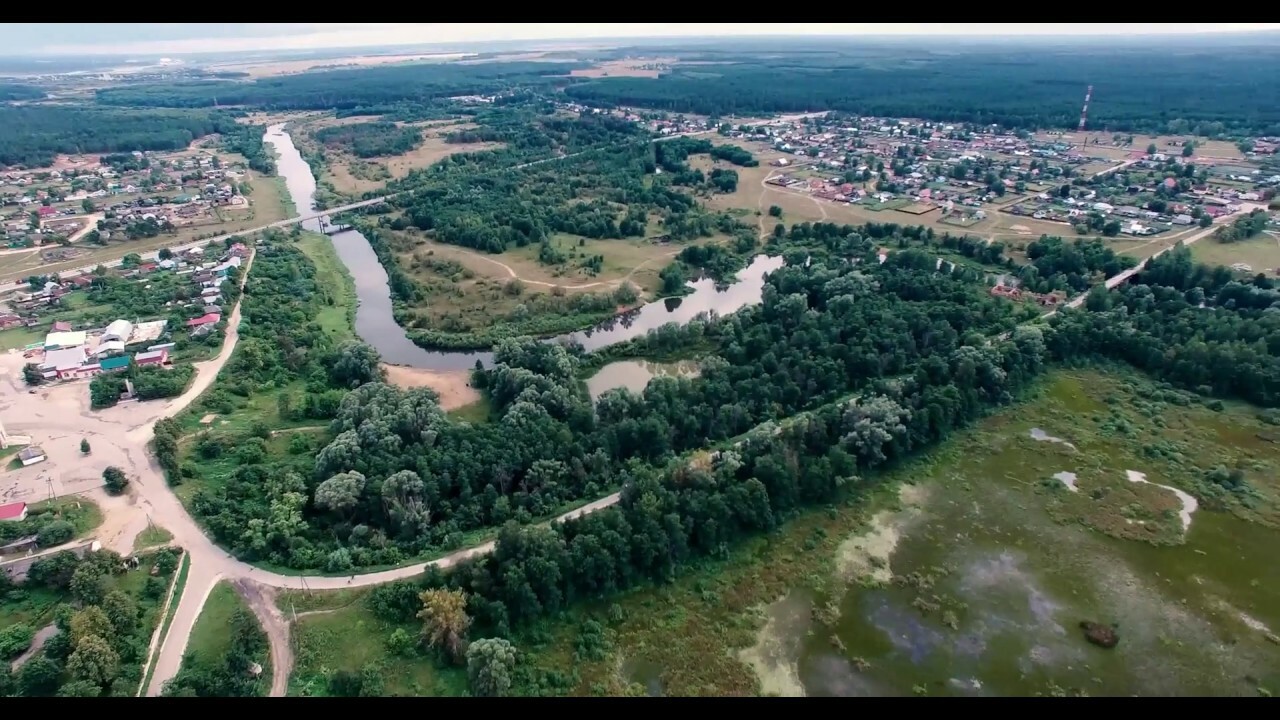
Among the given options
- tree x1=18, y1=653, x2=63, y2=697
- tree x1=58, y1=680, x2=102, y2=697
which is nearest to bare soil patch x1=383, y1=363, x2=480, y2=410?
tree x1=58, y1=680, x2=102, y2=697

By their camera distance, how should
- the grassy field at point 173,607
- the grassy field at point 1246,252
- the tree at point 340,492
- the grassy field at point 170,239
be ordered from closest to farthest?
the grassy field at point 173,607, the tree at point 340,492, the grassy field at point 1246,252, the grassy field at point 170,239

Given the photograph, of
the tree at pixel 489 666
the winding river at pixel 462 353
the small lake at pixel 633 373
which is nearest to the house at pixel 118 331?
the winding river at pixel 462 353

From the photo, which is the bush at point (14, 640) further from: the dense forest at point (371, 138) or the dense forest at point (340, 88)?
the dense forest at point (340, 88)

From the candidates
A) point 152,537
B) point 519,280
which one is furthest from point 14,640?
point 519,280

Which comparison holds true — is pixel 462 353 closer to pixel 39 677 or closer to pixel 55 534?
pixel 55 534

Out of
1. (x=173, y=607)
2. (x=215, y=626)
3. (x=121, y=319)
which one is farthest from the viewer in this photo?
(x=121, y=319)

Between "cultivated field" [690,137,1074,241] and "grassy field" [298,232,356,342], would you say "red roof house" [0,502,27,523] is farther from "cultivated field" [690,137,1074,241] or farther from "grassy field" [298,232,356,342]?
"cultivated field" [690,137,1074,241]
